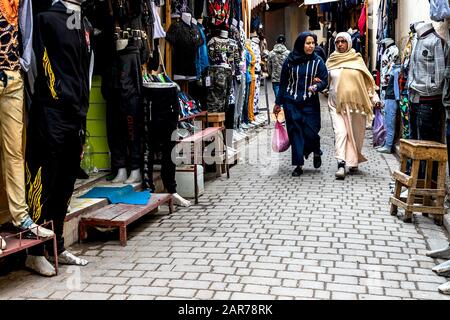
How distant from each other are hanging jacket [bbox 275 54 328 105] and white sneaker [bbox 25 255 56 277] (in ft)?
16.3

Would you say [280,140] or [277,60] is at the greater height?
[277,60]

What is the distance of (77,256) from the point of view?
4.97 metres

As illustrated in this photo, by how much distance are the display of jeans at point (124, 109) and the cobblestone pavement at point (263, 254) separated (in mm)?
802

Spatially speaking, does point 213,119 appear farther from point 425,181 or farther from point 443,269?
point 443,269

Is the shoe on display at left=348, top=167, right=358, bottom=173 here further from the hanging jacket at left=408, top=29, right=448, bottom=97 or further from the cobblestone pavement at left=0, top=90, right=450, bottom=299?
the hanging jacket at left=408, top=29, right=448, bottom=97

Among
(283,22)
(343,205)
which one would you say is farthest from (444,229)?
(283,22)

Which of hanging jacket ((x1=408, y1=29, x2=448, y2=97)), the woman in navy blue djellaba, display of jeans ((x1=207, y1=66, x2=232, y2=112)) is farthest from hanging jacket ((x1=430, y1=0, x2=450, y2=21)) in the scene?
display of jeans ((x1=207, y1=66, x2=232, y2=112))

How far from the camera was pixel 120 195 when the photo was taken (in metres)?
6.01

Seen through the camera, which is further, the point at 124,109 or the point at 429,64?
the point at 124,109

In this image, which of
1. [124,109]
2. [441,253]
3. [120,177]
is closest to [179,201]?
[120,177]

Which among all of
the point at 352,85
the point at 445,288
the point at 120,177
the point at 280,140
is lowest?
the point at 445,288

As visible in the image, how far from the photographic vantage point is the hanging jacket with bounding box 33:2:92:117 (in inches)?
169

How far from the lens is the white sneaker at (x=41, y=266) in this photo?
439cm

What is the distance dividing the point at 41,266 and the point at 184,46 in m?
4.75
